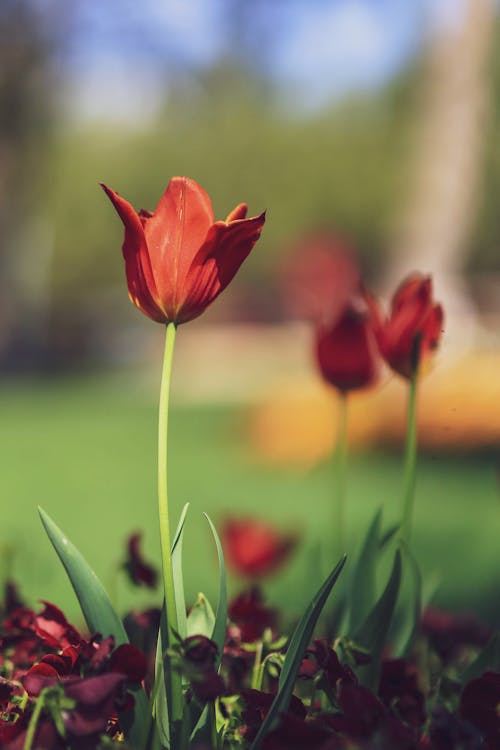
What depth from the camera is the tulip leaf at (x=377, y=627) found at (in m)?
1.02

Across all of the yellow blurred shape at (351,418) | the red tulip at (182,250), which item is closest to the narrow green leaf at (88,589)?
the red tulip at (182,250)

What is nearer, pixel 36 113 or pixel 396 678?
pixel 396 678

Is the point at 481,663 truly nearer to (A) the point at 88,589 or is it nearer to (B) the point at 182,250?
(A) the point at 88,589

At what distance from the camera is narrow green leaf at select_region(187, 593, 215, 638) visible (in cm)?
106

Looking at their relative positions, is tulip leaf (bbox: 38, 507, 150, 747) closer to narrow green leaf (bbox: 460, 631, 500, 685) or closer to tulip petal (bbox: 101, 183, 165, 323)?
tulip petal (bbox: 101, 183, 165, 323)

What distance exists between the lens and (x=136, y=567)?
4.08 ft

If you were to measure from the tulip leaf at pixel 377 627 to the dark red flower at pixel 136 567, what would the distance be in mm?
280

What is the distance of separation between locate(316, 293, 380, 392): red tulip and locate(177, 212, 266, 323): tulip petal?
53 centimetres

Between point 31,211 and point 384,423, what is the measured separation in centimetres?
906

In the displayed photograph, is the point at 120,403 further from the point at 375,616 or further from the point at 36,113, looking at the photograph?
the point at 375,616

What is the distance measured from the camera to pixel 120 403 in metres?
10.8

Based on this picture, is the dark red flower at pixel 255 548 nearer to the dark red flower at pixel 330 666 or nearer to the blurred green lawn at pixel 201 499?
the blurred green lawn at pixel 201 499

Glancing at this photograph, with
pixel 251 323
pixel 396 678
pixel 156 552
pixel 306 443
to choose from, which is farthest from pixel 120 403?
pixel 251 323

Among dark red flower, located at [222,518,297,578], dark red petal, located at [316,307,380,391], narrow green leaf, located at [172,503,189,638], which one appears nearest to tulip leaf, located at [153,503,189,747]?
narrow green leaf, located at [172,503,189,638]
